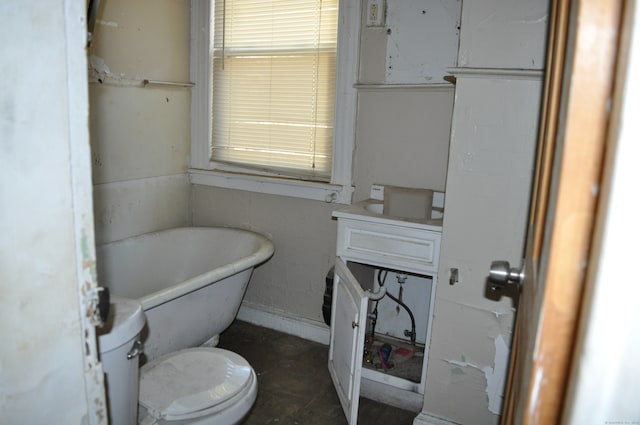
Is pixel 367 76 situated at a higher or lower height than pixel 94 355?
higher

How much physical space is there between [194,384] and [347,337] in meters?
0.75

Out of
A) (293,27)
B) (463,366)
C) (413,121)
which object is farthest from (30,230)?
(293,27)

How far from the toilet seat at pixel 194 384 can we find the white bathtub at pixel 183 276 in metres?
0.39

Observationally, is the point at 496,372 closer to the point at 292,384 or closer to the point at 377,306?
the point at 377,306

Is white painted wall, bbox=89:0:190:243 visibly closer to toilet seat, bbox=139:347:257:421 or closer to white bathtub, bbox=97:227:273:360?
white bathtub, bbox=97:227:273:360

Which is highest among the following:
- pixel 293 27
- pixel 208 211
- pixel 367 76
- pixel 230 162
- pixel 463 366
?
pixel 293 27

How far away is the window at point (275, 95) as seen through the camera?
8.91 ft

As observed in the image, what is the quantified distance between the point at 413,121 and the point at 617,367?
7.29ft

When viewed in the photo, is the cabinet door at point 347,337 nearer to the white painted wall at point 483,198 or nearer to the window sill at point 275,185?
the white painted wall at point 483,198

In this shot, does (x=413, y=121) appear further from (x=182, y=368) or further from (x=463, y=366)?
(x=182, y=368)

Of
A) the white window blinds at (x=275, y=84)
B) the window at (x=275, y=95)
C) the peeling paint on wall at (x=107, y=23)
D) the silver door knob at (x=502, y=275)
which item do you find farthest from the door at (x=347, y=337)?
the peeling paint on wall at (x=107, y=23)

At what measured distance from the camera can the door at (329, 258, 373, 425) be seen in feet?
6.59

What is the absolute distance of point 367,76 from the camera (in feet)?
8.59

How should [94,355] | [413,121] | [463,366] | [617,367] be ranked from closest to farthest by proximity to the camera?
[617,367], [94,355], [463,366], [413,121]
